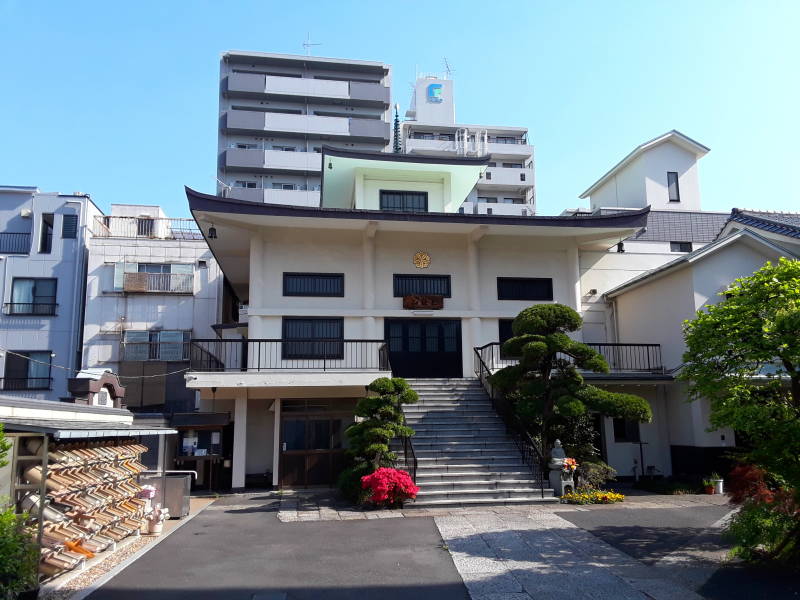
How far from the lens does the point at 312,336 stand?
17.2 meters

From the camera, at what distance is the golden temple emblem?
18.1 m

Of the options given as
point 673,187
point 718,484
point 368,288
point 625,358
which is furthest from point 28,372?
point 673,187

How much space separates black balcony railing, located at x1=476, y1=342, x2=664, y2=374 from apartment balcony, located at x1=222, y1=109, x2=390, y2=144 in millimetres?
33244

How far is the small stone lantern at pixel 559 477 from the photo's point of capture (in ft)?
41.7

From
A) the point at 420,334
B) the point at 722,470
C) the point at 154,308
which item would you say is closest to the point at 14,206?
the point at 154,308

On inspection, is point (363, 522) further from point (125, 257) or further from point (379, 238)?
point (125, 257)

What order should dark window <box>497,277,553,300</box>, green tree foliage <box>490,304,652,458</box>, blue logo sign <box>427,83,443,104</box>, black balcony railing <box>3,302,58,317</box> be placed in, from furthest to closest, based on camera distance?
blue logo sign <box>427,83,443,104</box>
black balcony railing <box>3,302,58,317</box>
dark window <box>497,277,553,300</box>
green tree foliage <box>490,304,652,458</box>

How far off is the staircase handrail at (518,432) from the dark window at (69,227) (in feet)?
56.3

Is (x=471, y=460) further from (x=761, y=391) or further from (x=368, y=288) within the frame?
(x=761, y=391)

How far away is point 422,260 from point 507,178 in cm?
3561

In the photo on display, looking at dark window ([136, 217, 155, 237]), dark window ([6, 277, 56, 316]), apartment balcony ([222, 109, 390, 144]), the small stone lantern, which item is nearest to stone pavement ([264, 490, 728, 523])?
the small stone lantern

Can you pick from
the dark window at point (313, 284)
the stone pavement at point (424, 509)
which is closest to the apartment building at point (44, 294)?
the dark window at point (313, 284)

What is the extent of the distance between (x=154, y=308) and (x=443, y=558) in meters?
17.8

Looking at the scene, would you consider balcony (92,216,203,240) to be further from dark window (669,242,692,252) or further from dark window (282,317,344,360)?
dark window (669,242,692,252)
